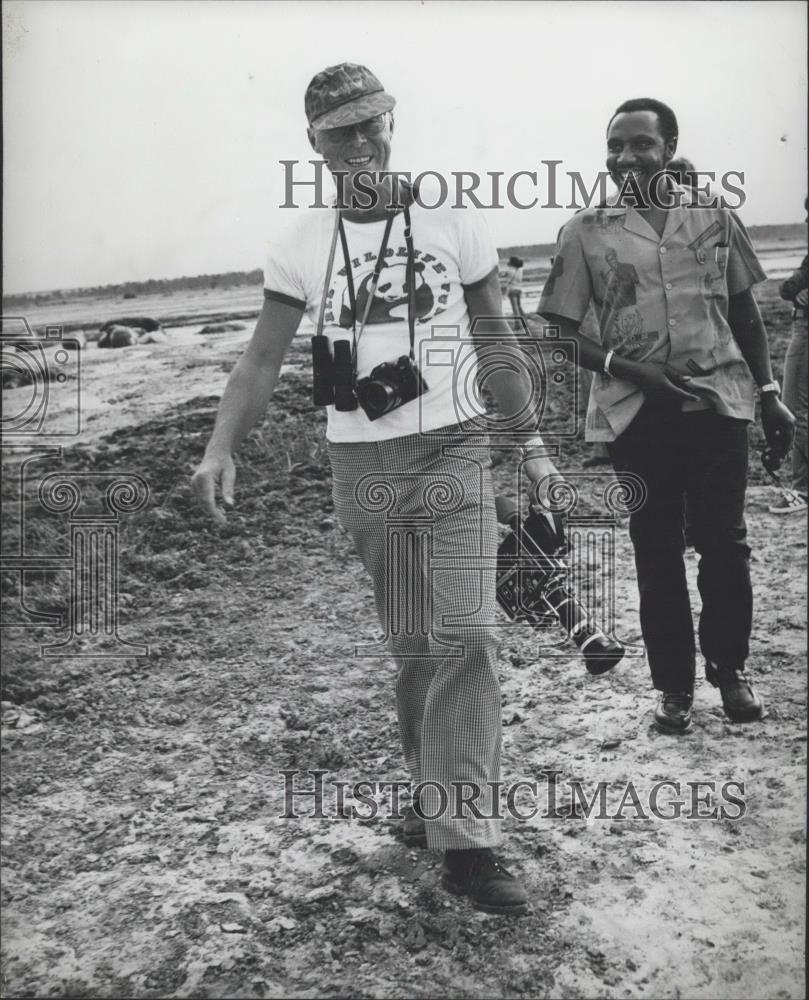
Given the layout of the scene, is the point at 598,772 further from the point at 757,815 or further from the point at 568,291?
the point at 568,291

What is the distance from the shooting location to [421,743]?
2451 millimetres

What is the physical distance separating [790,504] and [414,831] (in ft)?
8.05

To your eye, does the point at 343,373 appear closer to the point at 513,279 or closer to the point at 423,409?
the point at 423,409

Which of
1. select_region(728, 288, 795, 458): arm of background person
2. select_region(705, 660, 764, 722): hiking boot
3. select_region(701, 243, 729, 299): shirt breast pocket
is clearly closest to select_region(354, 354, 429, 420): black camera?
select_region(701, 243, 729, 299): shirt breast pocket

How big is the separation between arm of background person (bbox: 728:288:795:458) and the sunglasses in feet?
3.37

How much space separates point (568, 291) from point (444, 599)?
884mm

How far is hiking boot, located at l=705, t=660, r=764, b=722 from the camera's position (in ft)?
9.69

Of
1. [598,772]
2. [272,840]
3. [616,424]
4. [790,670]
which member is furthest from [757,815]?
[272,840]

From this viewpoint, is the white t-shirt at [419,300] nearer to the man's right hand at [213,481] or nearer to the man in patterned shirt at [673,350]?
the man's right hand at [213,481]

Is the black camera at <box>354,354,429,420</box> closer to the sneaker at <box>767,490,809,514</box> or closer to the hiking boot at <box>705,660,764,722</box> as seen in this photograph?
the hiking boot at <box>705,660,764,722</box>

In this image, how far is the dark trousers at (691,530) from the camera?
2.81 metres

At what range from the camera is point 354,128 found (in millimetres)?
2361

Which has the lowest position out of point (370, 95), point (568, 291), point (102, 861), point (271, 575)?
point (102, 861)

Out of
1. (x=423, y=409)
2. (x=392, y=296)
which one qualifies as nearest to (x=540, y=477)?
(x=423, y=409)
